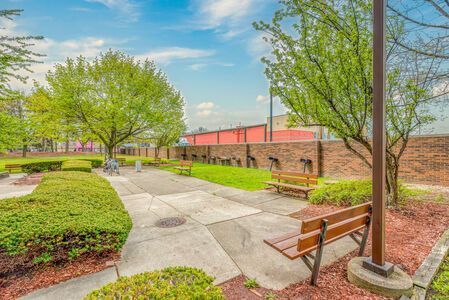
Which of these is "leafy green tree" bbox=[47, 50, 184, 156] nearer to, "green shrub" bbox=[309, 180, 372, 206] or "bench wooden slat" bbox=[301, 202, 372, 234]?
"green shrub" bbox=[309, 180, 372, 206]

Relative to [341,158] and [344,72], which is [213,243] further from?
[341,158]

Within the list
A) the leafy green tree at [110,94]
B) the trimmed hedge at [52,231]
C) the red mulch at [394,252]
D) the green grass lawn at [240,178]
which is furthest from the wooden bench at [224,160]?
the trimmed hedge at [52,231]

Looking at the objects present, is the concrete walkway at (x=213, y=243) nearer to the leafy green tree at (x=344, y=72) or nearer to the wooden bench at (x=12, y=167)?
the leafy green tree at (x=344, y=72)

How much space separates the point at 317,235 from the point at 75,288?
9.46ft

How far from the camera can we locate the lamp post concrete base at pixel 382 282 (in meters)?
2.20

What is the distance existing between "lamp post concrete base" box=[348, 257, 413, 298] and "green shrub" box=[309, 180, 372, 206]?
3267 millimetres

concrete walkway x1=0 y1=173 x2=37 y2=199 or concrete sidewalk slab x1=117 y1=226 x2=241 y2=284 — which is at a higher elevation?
concrete walkway x1=0 y1=173 x2=37 y2=199

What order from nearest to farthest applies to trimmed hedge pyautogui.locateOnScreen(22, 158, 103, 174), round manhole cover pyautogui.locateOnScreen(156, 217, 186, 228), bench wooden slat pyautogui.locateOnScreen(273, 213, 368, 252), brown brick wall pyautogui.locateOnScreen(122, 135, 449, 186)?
bench wooden slat pyautogui.locateOnScreen(273, 213, 368, 252), round manhole cover pyautogui.locateOnScreen(156, 217, 186, 228), brown brick wall pyautogui.locateOnScreen(122, 135, 449, 186), trimmed hedge pyautogui.locateOnScreen(22, 158, 103, 174)

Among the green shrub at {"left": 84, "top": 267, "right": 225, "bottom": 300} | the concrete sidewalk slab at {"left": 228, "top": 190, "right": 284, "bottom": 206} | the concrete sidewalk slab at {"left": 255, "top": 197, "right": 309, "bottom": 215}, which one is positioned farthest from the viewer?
the concrete sidewalk slab at {"left": 228, "top": 190, "right": 284, "bottom": 206}

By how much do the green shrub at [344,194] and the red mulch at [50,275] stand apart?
5.29 meters

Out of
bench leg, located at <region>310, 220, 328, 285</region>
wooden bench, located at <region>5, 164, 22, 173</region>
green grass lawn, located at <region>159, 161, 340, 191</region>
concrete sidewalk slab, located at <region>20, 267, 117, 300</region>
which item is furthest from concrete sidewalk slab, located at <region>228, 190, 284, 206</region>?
wooden bench, located at <region>5, 164, 22, 173</region>

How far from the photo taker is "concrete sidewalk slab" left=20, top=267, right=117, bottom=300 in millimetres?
2293

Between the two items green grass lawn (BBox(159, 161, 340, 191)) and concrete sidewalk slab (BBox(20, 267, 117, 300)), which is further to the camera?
green grass lawn (BBox(159, 161, 340, 191))

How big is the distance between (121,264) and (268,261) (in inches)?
82.8
